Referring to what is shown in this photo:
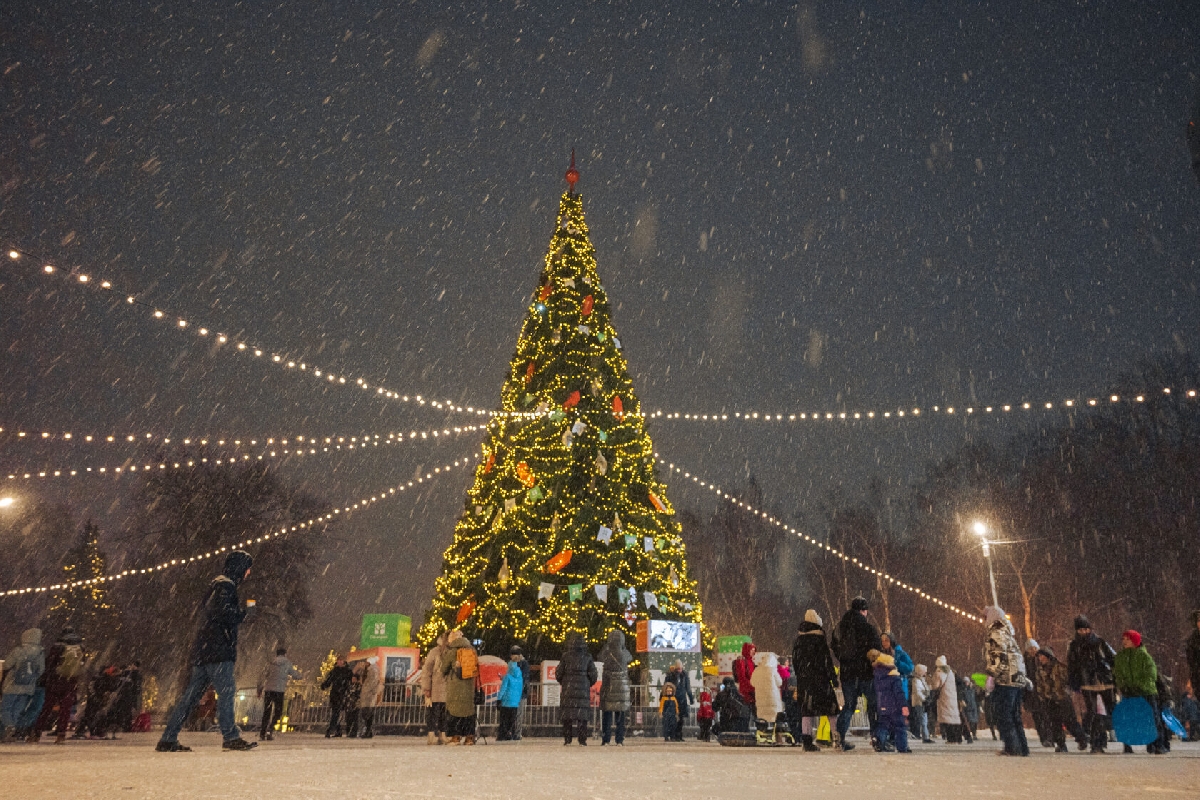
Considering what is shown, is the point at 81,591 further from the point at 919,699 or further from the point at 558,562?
the point at 919,699

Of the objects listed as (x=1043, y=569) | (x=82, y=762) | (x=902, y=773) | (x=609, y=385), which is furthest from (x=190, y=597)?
(x=1043, y=569)

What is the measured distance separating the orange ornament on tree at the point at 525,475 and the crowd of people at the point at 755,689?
518cm

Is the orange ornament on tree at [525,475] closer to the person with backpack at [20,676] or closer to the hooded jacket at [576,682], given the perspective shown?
the hooded jacket at [576,682]

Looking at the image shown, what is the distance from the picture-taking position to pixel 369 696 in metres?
16.1

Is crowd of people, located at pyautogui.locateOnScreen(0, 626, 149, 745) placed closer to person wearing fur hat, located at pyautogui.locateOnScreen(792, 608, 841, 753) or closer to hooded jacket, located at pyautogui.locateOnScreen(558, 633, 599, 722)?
hooded jacket, located at pyautogui.locateOnScreen(558, 633, 599, 722)

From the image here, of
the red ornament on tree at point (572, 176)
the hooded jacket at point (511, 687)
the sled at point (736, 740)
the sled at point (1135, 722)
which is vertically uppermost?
the red ornament on tree at point (572, 176)

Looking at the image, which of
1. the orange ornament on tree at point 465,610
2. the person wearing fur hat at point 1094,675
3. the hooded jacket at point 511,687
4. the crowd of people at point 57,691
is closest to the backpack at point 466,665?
the hooded jacket at point 511,687

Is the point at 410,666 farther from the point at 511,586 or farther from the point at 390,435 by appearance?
the point at 390,435

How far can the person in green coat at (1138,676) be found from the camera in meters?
9.22

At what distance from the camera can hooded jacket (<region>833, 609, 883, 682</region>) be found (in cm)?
926

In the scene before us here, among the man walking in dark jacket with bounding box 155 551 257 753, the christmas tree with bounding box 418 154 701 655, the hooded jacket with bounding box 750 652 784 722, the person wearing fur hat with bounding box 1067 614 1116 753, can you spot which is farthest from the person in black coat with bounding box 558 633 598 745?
the person wearing fur hat with bounding box 1067 614 1116 753

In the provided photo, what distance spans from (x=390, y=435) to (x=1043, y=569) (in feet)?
92.0

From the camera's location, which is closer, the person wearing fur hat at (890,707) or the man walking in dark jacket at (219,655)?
the man walking in dark jacket at (219,655)

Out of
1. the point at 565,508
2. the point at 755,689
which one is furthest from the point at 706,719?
the point at 565,508
